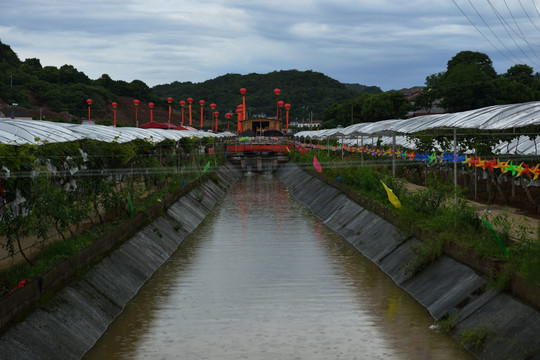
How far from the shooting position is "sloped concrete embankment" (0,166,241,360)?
1002 cm

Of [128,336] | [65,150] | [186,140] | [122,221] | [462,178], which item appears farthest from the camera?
[186,140]

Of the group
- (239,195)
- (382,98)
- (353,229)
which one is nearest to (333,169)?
(239,195)

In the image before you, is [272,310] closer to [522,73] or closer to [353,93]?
[522,73]

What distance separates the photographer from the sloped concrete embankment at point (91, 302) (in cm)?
1002

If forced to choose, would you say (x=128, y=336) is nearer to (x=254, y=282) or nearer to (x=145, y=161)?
(x=254, y=282)

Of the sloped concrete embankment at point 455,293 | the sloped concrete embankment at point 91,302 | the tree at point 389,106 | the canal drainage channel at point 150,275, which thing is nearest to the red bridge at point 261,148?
the sloped concrete embankment at point 455,293

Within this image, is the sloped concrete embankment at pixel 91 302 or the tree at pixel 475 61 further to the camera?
the tree at pixel 475 61

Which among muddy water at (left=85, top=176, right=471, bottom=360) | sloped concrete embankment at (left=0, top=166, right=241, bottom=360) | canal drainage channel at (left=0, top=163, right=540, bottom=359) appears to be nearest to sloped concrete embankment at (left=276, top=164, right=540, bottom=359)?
canal drainage channel at (left=0, top=163, right=540, bottom=359)

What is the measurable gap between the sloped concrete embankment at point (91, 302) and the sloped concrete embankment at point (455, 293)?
6.10m

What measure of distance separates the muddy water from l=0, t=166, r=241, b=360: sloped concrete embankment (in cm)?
31

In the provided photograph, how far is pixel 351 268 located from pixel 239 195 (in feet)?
75.9

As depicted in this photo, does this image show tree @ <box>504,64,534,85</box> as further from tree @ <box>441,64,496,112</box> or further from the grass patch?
the grass patch

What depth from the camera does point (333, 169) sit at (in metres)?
35.5

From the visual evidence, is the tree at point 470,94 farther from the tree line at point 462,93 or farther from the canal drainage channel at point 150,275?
the canal drainage channel at point 150,275
